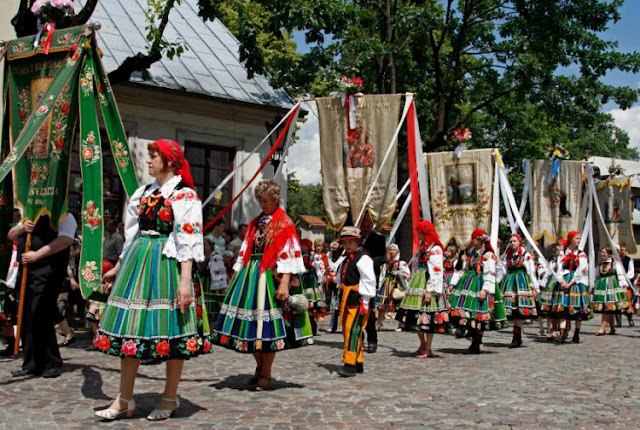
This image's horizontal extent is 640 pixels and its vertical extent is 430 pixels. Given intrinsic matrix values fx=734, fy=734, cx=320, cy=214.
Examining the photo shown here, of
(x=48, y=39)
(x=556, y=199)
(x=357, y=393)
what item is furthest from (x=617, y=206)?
(x=48, y=39)

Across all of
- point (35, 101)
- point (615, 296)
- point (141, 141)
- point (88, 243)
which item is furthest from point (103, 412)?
point (615, 296)

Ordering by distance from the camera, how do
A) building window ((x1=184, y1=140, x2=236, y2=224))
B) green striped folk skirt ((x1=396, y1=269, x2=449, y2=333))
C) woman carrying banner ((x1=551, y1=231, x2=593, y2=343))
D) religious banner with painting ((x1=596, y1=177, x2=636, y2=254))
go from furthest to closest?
religious banner with painting ((x1=596, y1=177, x2=636, y2=254)) → building window ((x1=184, y1=140, x2=236, y2=224)) → woman carrying banner ((x1=551, y1=231, x2=593, y2=343)) → green striped folk skirt ((x1=396, y1=269, x2=449, y2=333))

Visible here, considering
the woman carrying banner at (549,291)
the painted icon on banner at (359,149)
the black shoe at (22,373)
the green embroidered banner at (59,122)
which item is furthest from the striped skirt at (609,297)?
the black shoe at (22,373)

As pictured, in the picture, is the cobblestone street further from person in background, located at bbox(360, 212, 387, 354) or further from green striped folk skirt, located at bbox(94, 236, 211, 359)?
green striped folk skirt, located at bbox(94, 236, 211, 359)

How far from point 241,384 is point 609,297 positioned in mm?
10732

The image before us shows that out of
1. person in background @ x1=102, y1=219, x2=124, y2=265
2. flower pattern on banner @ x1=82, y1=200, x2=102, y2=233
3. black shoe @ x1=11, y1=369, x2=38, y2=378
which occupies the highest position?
flower pattern on banner @ x1=82, y1=200, x2=102, y2=233

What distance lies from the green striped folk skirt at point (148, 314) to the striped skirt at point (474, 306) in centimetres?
626

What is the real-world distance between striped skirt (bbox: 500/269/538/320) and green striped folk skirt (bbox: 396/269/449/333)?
2678mm

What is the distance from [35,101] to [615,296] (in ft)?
40.9

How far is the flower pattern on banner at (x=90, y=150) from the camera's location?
719 cm

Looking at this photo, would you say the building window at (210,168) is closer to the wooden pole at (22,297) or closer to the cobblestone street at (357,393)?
the cobblestone street at (357,393)

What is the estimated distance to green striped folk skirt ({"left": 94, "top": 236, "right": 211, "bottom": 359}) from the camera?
530 cm

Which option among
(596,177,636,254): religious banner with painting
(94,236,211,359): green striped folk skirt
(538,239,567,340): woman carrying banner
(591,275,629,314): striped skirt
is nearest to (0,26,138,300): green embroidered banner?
(94,236,211,359): green striped folk skirt

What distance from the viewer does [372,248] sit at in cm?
1113
